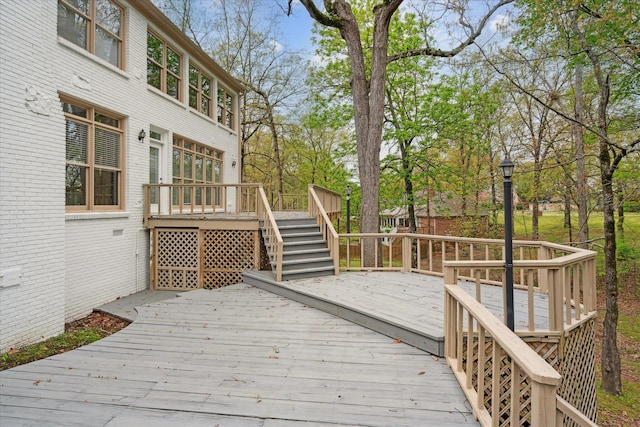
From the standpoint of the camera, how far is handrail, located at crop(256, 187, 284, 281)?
6867mm

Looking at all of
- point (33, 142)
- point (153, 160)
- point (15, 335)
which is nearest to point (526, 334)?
point (15, 335)

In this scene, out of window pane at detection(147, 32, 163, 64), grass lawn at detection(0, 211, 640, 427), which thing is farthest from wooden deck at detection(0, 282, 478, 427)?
window pane at detection(147, 32, 163, 64)

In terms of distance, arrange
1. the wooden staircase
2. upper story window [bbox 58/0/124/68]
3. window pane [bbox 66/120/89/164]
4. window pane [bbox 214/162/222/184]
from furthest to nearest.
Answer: window pane [bbox 214/162/222/184], the wooden staircase, window pane [bbox 66/120/89/164], upper story window [bbox 58/0/124/68]

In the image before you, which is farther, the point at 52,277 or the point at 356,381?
the point at 52,277

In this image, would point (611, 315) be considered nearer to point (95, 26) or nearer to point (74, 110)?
point (74, 110)

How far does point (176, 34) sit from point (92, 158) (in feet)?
15.9

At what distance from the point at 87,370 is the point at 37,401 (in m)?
0.60

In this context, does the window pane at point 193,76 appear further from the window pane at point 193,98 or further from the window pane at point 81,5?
the window pane at point 81,5

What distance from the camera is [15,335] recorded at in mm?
4855

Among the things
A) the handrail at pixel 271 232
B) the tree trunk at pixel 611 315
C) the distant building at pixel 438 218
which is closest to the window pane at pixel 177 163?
the handrail at pixel 271 232

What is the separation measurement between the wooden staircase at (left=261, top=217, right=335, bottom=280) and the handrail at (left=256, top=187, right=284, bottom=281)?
14 cm

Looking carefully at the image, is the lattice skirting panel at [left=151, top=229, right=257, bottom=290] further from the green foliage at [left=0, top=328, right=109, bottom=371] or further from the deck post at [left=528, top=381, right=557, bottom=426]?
the deck post at [left=528, top=381, right=557, bottom=426]

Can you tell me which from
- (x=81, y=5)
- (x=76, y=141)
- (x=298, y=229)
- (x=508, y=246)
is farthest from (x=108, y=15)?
(x=508, y=246)

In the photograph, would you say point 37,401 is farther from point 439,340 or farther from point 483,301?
point 483,301
